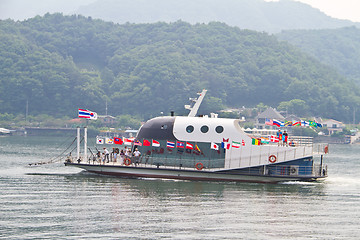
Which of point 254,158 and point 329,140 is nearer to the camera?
point 254,158

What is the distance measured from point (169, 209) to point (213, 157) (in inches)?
452

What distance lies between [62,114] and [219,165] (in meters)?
140

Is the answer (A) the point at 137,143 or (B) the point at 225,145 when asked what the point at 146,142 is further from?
(B) the point at 225,145

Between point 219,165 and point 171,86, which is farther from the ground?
point 171,86

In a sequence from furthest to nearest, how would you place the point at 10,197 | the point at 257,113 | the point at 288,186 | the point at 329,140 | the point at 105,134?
the point at 257,113
the point at 329,140
the point at 105,134
the point at 288,186
the point at 10,197

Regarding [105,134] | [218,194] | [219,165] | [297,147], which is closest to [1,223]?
[218,194]

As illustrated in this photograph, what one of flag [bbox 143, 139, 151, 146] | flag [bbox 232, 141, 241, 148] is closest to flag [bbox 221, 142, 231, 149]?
flag [bbox 232, 141, 241, 148]

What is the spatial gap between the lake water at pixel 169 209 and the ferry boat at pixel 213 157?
0.73 m

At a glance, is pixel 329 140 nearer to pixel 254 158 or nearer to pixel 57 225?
pixel 254 158

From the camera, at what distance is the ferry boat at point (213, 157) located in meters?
43.5

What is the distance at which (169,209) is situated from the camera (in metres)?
33.1

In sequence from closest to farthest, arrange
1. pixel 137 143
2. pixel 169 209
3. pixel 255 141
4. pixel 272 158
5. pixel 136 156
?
pixel 169 209 → pixel 272 158 → pixel 255 141 → pixel 136 156 → pixel 137 143

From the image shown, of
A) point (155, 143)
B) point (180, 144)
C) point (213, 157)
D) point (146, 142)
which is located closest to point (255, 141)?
point (213, 157)

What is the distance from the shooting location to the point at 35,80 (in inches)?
7387
